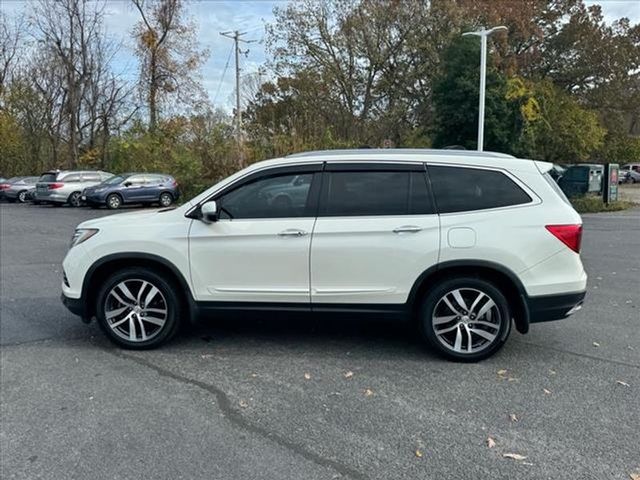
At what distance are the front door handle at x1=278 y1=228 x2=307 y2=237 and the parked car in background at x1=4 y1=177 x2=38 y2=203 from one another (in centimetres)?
2912

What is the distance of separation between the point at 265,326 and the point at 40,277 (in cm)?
450

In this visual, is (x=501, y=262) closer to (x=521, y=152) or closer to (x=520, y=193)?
(x=520, y=193)

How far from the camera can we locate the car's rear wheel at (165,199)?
23344 mm

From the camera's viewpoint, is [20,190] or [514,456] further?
[20,190]

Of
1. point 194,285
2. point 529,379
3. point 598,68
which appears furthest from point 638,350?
point 598,68

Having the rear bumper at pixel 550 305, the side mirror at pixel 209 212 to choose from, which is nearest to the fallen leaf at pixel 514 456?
the rear bumper at pixel 550 305

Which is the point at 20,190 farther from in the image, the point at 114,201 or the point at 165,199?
the point at 165,199

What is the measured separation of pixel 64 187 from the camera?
965 inches

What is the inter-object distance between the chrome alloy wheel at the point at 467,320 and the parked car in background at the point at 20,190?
29954 mm

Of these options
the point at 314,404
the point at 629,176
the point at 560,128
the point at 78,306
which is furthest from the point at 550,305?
the point at 629,176

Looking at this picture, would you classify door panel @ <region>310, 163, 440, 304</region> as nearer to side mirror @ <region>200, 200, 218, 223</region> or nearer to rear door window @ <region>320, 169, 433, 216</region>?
rear door window @ <region>320, 169, 433, 216</region>

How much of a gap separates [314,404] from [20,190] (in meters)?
30.7

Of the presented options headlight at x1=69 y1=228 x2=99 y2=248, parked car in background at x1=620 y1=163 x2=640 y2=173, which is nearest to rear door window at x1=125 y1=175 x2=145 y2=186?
headlight at x1=69 y1=228 x2=99 y2=248

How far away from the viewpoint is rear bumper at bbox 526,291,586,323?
14.3 feet
